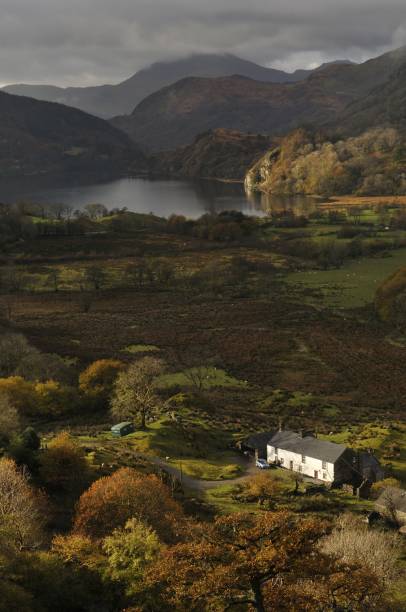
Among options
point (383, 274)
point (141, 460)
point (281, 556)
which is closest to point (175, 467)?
point (141, 460)

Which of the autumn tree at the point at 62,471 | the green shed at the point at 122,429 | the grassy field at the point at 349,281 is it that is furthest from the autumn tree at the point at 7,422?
the grassy field at the point at 349,281

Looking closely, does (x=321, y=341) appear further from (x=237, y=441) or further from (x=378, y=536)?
(x=378, y=536)

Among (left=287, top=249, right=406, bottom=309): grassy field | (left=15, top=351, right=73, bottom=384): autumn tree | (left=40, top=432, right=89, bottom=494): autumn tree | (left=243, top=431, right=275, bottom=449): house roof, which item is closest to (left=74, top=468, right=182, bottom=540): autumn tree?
(left=40, top=432, right=89, bottom=494): autumn tree

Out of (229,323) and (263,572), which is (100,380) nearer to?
(263,572)

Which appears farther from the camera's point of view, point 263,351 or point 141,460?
point 263,351

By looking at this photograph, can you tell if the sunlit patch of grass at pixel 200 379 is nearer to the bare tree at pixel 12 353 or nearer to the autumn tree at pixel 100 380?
the autumn tree at pixel 100 380

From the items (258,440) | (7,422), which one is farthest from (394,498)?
(7,422)

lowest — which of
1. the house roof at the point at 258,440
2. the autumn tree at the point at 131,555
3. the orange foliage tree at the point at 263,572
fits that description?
the house roof at the point at 258,440

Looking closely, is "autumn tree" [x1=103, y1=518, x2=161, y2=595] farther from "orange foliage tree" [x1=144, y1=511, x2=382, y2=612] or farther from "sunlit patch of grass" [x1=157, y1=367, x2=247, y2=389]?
"sunlit patch of grass" [x1=157, y1=367, x2=247, y2=389]
